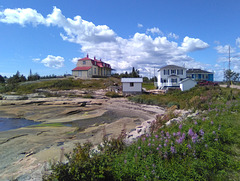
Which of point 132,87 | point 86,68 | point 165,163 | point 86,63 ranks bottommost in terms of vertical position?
point 165,163

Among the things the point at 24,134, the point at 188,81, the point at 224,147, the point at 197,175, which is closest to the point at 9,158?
the point at 24,134

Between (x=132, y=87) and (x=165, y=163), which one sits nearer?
(x=165, y=163)

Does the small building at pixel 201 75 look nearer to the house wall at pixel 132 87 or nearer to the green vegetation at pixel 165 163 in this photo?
the house wall at pixel 132 87

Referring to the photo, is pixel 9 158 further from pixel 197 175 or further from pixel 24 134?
pixel 197 175

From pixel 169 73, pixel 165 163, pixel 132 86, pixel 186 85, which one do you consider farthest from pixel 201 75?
pixel 165 163

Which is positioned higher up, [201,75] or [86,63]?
[86,63]

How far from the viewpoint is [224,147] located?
174 inches

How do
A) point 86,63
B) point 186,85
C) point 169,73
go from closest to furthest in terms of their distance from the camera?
point 186,85 → point 169,73 → point 86,63

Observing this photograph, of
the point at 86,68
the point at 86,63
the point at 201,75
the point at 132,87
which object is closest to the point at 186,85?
the point at 132,87

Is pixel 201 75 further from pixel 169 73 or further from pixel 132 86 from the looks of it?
pixel 132 86

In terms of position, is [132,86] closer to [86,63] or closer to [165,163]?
[86,63]

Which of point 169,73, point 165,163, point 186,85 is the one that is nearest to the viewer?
point 165,163

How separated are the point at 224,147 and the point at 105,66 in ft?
195

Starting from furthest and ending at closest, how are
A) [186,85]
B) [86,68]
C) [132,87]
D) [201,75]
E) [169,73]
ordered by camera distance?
[86,68] < [201,75] < [169,73] < [132,87] < [186,85]
